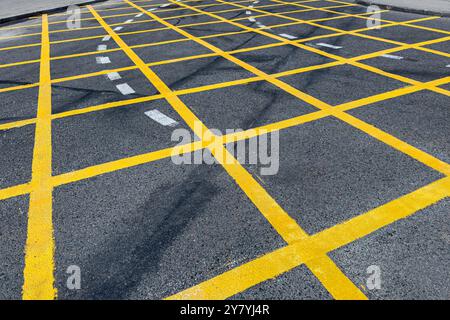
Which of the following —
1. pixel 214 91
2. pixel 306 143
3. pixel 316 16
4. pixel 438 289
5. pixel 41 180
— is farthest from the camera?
pixel 316 16

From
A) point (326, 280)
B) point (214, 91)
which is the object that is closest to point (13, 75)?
point (214, 91)

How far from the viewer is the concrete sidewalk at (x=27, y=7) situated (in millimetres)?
12805

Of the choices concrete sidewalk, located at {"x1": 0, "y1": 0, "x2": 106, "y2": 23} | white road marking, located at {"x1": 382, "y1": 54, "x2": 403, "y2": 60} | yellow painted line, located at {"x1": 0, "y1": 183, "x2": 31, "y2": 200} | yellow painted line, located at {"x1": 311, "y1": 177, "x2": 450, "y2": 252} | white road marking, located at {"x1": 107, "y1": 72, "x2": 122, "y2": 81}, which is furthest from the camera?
concrete sidewalk, located at {"x1": 0, "y1": 0, "x2": 106, "y2": 23}

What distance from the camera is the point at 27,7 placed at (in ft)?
46.9

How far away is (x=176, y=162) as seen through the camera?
13.3 feet

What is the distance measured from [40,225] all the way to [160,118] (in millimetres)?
2290

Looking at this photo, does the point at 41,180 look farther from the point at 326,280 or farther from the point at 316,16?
the point at 316,16

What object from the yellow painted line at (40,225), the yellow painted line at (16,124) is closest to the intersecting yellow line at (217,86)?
the yellow painted line at (16,124)

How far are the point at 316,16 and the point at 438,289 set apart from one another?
34.0ft

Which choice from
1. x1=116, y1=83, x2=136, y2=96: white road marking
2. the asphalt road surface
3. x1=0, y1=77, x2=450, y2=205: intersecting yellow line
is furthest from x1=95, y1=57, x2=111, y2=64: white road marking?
x1=0, y1=77, x2=450, y2=205: intersecting yellow line

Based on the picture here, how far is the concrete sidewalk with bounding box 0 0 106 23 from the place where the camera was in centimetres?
1280

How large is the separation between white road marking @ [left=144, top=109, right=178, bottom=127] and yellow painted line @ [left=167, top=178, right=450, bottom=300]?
8.51 ft

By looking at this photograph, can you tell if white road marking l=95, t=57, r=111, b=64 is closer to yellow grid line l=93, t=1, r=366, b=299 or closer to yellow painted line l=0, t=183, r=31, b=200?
yellow grid line l=93, t=1, r=366, b=299

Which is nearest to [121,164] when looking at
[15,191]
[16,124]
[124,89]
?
[15,191]
